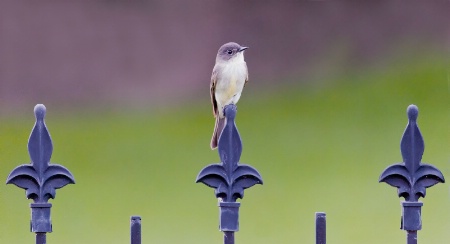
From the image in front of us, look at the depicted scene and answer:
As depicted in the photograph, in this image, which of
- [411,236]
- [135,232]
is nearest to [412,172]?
[411,236]

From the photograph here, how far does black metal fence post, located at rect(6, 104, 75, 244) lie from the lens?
6.37ft

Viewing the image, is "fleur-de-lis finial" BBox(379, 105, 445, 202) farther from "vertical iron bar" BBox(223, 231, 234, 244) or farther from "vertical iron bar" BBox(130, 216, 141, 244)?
"vertical iron bar" BBox(130, 216, 141, 244)

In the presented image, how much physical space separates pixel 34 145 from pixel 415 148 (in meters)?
0.81

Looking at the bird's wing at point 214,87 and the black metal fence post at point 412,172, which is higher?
the bird's wing at point 214,87

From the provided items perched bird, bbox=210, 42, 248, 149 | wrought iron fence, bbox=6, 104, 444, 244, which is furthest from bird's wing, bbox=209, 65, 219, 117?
wrought iron fence, bbox=6, 104, 444, 244

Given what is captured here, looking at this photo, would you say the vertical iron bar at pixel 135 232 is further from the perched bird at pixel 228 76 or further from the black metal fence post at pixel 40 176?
the perched bird at pixel 228 76

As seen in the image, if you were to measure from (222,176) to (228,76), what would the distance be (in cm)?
220

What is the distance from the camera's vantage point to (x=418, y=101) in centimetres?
484

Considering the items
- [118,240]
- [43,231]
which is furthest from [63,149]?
[43,231]

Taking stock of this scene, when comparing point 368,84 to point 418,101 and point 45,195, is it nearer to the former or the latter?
point 418,101

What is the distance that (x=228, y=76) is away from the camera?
13.5 feet

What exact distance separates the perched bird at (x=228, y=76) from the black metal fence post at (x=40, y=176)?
2.12 meters

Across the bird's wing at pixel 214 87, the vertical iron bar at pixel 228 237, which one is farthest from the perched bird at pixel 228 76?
the vertical iron bar at pixel 228 237

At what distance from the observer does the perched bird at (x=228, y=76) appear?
413 centimetres
